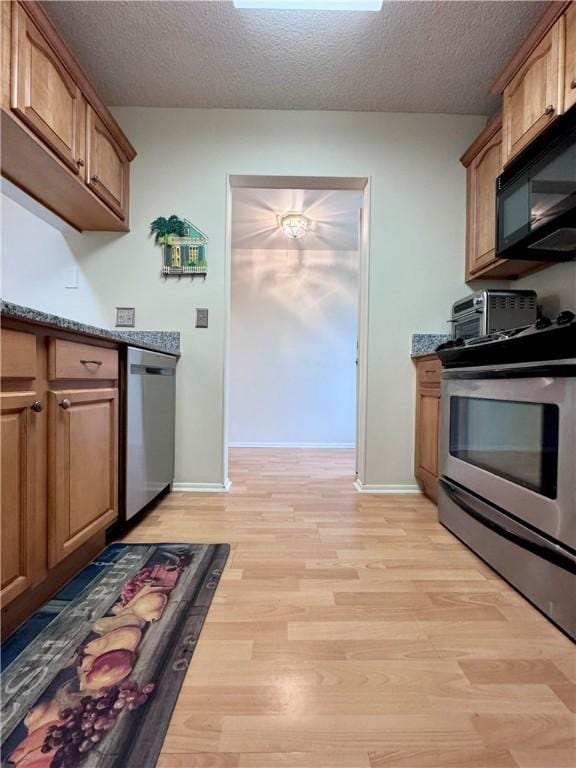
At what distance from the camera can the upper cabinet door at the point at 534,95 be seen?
4.88 feet

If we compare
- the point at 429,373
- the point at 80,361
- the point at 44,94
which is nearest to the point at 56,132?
the point at 44,94

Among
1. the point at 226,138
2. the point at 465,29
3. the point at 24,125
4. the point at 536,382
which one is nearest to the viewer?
the point at 536,382

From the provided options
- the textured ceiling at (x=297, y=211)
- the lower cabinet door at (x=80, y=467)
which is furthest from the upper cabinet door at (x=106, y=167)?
the lower cabinet door at (x=80, y=467)

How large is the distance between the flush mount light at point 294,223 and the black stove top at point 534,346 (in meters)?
2.31

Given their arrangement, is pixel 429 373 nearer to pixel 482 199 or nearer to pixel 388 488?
pixel 388 488

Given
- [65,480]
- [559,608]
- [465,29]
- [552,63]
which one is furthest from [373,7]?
[559,608]

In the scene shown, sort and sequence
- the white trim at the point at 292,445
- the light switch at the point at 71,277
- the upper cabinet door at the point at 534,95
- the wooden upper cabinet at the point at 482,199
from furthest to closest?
the white trim at the point at 292,445 → the light switch at the point at 71,277 → the wooden upper cabinet at the point at 482,199 → the upper cabinet door at the point at 534,95

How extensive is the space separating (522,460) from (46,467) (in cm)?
154

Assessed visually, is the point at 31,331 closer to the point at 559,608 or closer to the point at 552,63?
the point at 559,608

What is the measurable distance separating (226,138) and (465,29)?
1.37 m

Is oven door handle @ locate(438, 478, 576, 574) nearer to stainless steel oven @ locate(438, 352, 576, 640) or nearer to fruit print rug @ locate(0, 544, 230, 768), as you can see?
stainless steel oven @ locate(438, 352, 576, 640)

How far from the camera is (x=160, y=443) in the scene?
210cm

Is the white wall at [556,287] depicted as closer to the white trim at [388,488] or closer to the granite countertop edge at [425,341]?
→ the granite countertop edge at [425,341]

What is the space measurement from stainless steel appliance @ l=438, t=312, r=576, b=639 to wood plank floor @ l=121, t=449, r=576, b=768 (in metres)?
0.11
